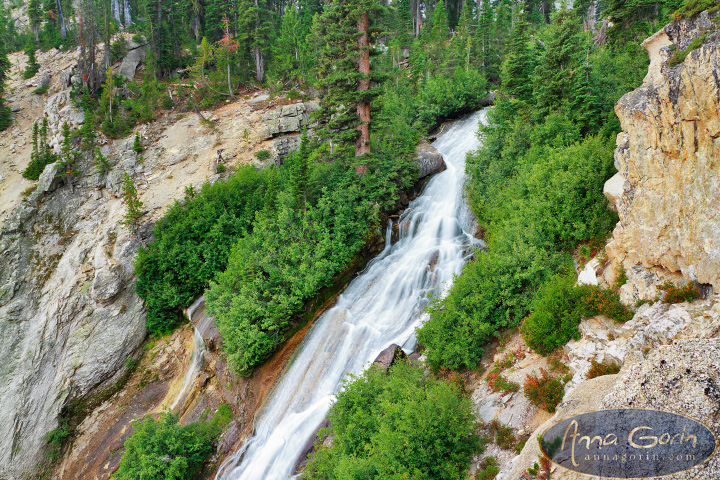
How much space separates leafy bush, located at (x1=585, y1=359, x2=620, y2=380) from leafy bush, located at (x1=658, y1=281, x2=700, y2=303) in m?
2.21

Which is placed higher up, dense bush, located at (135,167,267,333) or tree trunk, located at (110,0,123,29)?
tree trunk, located at (110,0,123,29)

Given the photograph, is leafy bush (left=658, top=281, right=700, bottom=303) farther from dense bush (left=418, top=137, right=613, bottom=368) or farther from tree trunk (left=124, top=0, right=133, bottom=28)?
tree trunk (left=124, top=0, right=133, bottom=28)

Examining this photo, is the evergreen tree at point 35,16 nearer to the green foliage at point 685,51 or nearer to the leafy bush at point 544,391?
the green foliage at point 685,51

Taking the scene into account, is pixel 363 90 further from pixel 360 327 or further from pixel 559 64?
pixel 360 327

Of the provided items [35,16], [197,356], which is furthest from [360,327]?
[35,16]

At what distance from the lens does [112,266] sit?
81.5 feet

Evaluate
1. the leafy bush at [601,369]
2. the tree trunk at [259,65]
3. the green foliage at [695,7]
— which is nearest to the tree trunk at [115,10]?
the tree trunk at [259,65]

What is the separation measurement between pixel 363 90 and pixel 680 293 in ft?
57.8

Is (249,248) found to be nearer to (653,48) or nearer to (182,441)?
(182,441)

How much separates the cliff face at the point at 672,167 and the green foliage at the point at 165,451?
1715 cm

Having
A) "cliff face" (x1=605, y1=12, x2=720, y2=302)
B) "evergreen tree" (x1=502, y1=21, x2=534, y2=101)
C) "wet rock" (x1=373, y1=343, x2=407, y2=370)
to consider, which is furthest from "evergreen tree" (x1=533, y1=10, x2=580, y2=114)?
"wet rock" (x1=373, y1=343, x2=407, y2=370)

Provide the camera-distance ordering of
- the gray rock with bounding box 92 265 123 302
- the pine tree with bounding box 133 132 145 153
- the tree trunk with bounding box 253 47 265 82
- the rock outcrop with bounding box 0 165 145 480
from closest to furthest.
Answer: the rock outcrop with bounding box 0 165 145 480 → the gray rock with bounding box 92 265 123 302 → the pine tree with bounding box 133 132 145 153 → the tree trunk with bounding box 253 47 265 82

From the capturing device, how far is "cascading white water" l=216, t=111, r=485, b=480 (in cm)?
1551

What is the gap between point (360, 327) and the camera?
1800 centimetres
